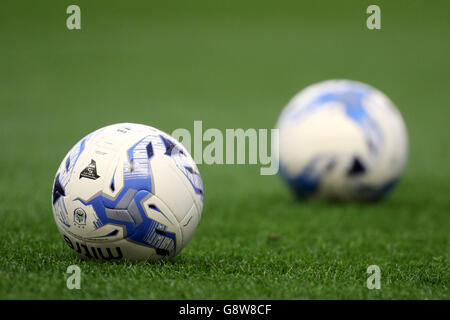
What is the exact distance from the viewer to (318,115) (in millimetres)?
9594

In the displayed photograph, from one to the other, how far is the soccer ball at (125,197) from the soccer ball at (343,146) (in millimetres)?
4185

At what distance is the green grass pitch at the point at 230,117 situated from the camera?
5.29 meters

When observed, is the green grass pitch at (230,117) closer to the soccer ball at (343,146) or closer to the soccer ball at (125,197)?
the soccer ball at (125,197)

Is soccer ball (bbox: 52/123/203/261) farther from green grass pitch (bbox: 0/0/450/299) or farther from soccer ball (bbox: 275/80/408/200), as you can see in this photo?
soccer ball (bbox: 275/80/408/200)

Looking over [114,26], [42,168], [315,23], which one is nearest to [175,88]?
[114,26]

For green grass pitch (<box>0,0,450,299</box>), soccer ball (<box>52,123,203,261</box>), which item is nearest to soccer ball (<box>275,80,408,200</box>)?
green grass pitch (<box>0,0,450,299</box>)

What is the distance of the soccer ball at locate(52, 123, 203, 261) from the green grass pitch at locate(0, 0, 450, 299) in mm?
199

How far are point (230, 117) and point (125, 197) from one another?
48.1 feet

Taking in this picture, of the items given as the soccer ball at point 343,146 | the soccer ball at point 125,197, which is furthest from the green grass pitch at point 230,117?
the soccer ball at point 343,146

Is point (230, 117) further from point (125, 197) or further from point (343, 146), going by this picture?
point (125, 197)

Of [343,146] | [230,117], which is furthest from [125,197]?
[230,117]

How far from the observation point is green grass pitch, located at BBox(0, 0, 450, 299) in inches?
208

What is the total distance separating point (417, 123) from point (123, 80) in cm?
1094

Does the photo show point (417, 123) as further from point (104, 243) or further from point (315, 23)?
point (104, 243)
